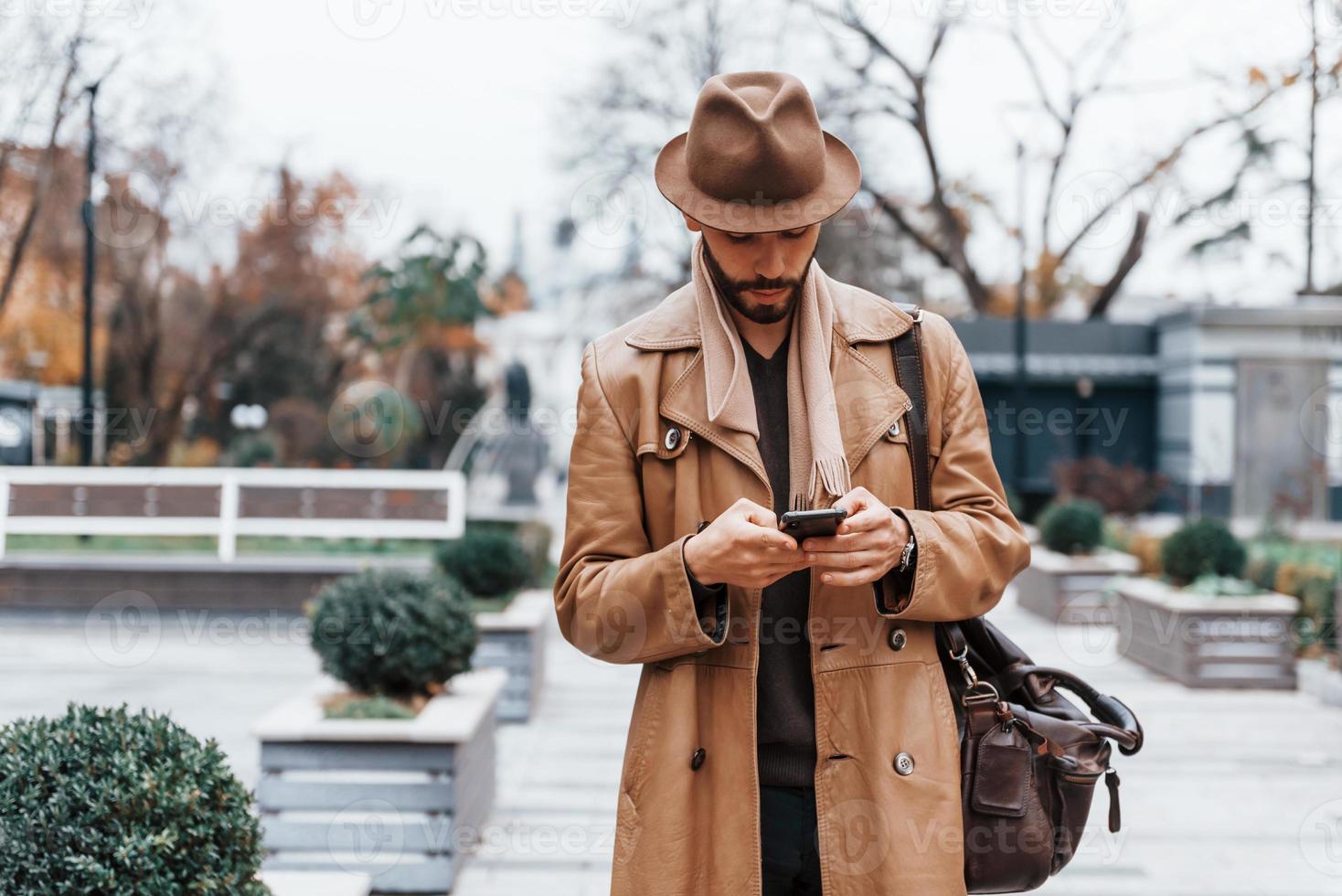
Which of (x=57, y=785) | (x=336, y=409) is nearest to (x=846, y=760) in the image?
(x=57, y=785)

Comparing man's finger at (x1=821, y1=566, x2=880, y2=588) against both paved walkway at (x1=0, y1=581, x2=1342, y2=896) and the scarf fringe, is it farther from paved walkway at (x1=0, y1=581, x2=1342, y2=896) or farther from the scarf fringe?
paved walkway at (x1=0, y1=581, x2=1342, y2=896)

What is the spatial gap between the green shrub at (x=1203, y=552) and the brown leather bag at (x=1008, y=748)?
8.15 meters

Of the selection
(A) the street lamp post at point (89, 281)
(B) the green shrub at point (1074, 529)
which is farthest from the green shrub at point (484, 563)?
(A) the street lamp post at point (89, 281)

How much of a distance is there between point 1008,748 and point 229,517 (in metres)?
10.9

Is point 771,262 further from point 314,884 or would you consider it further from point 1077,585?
point 1077,585

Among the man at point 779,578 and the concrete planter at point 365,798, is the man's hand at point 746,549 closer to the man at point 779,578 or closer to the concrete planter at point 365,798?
the man at point 779,578

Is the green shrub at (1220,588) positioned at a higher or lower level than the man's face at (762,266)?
lower

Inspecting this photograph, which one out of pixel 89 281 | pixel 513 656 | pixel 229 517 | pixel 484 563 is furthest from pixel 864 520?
pixel 89 281

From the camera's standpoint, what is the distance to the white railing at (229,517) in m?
11.4

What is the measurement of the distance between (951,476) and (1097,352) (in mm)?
24906

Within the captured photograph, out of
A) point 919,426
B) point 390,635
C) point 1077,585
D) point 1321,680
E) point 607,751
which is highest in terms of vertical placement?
point 919,426

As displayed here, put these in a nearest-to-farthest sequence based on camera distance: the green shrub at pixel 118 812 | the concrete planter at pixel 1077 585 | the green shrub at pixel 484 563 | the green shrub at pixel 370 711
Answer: the green shrub at pixel 118 812 < the green shrub at pixel 370 711 < the green shrub at pixel 484 563 < the concrete planter at pixel 1077 585

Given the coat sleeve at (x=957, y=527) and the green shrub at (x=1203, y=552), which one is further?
the green shrub at (x=1203, y=552)

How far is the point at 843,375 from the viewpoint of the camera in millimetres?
1944
